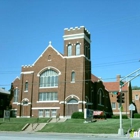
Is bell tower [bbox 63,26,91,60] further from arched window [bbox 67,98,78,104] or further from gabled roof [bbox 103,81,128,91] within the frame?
gabled roof [bbox 103,81,128,91]

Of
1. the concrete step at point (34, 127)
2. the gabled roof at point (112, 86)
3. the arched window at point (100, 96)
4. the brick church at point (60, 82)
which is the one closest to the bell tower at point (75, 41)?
the brick church at point (60, 82)

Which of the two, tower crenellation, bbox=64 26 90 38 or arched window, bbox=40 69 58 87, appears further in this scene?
arched window, bbox=40 69 58 87

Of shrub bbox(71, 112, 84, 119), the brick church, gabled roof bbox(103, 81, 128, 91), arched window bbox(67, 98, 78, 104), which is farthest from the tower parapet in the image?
gabled roof bbox(103, 81, 128, 91)

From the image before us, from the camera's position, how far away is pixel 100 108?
5566cm

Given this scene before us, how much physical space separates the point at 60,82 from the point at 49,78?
2.95 m

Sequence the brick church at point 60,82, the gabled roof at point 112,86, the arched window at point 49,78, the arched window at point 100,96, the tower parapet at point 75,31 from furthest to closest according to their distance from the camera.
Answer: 1. the gabled roof at point 112,86
2. the arched window at point 100,96
3. the arched window at point 49,78
4. the tower parapet at point 75,31
5. the brick church at point 60,82

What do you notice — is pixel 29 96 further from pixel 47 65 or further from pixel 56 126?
pixel 56 126

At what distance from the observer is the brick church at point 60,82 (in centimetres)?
4666

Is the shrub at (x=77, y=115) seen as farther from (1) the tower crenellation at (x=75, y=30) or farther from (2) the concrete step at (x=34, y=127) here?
(1) the tower crenellation at (x=75, y=30)

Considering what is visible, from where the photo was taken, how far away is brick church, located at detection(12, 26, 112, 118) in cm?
4666

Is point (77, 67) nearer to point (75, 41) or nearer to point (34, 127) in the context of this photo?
point (75, 41)

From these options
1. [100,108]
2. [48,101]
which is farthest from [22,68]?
[100,108]

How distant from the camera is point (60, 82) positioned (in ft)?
157

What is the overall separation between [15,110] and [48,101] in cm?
906
